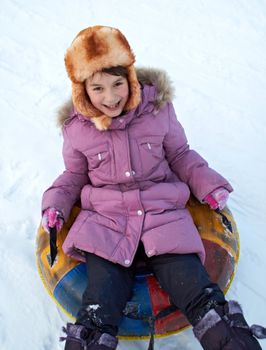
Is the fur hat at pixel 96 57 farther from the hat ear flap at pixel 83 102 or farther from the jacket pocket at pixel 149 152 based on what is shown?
the jacket pocket at pixel 149 152

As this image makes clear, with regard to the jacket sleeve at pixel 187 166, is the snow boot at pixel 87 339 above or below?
below

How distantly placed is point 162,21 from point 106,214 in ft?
13.1

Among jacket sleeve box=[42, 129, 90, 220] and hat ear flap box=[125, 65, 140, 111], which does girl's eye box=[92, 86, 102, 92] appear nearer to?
hat ear flap box=[125, 65, 140, 111]

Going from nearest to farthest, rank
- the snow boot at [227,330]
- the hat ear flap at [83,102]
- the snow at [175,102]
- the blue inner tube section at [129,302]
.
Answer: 1. the snow boot at [227,330]
2. the blue inner tube section at [129,302]
3. the hat ear flap at [83,102]
4. the snow at [175,102]

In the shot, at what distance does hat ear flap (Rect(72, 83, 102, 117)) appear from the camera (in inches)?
75.8

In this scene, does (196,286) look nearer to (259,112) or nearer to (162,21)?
(259,112)

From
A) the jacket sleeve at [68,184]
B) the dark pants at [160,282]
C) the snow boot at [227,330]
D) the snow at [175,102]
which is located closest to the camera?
the snow boot at [227,330]

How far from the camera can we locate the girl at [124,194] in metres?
1.63

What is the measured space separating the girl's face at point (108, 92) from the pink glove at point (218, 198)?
615mm

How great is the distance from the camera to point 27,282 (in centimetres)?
220

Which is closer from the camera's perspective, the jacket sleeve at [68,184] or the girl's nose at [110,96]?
the girl's nose at [110,96]

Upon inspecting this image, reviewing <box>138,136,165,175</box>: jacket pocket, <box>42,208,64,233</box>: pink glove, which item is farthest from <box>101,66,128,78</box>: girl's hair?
<box>42,208,64,233</box>: pink glove

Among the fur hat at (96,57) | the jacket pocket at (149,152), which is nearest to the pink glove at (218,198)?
the jacket pocket at (149,152)

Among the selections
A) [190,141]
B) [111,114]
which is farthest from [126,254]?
[190,141]
